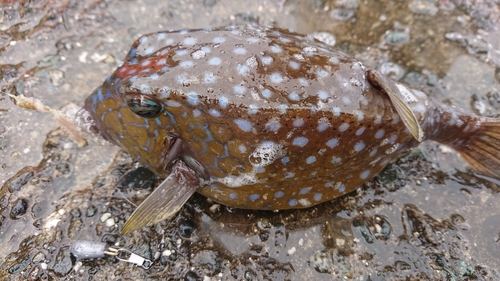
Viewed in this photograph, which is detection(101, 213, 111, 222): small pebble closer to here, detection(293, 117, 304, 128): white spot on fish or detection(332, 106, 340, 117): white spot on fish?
detection(293, 117, 304, 128): white spot on fish

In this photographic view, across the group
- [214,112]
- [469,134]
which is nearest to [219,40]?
[214,112]

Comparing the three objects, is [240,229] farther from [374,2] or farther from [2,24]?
[2,24]

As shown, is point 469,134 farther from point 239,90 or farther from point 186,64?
point 186,64

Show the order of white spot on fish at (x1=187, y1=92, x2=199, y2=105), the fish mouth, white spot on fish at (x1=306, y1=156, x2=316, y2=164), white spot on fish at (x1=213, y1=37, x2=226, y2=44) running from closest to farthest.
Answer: white spot on fish at (x1=187, y1=92, x2=199, y2=105)
white spot on fish at (x1=213, y1=37, x2=226, y2=44)
white spot on fish at (x1=306, y1=156, x2=316, y2=164)
the fish mouth

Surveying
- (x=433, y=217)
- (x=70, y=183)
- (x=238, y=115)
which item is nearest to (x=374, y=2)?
(x=433, y=217)

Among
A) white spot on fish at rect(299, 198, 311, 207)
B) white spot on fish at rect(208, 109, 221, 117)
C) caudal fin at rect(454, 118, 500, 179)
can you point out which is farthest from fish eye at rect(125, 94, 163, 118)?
caudal fin at rect(454, 118, 500, 179)
